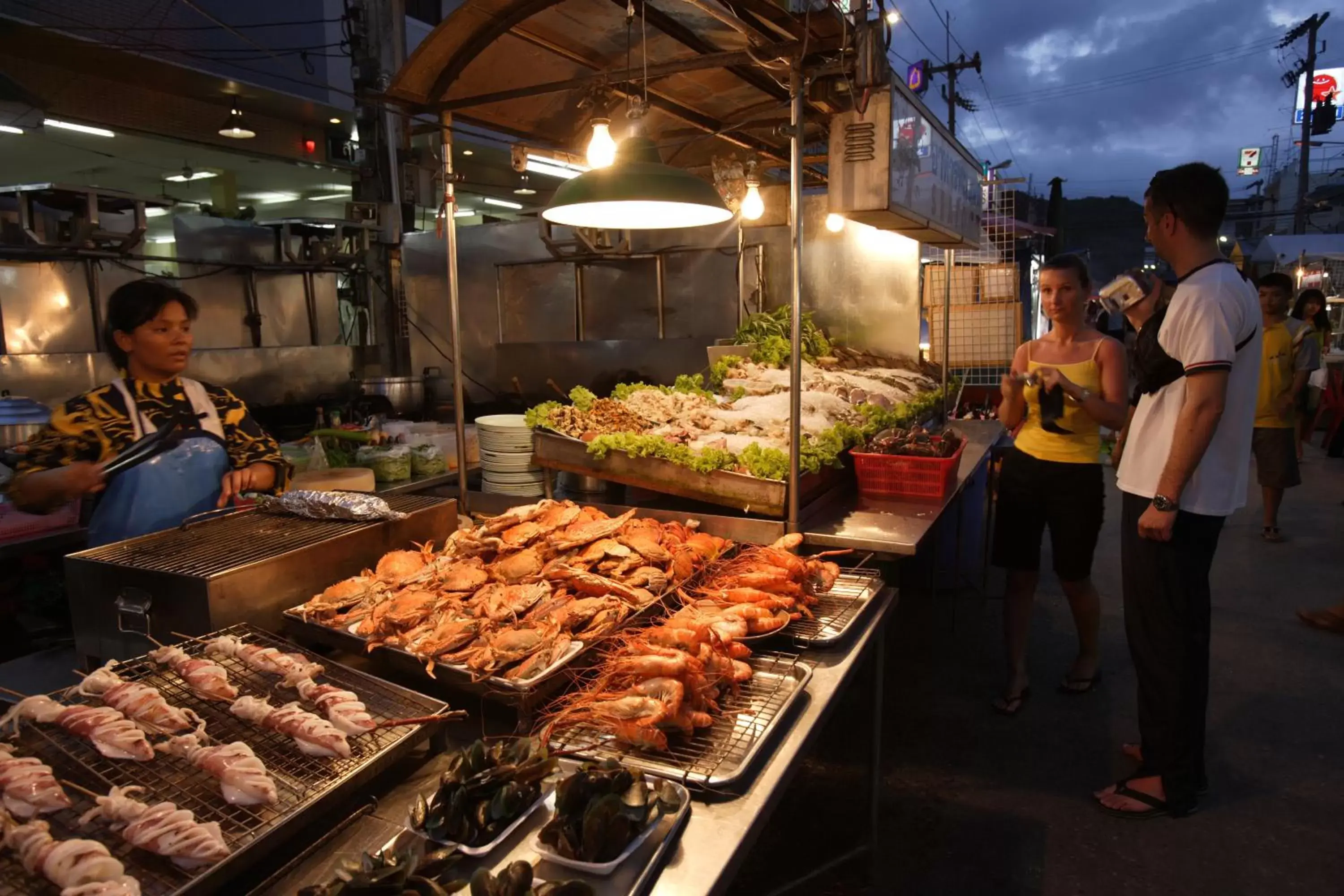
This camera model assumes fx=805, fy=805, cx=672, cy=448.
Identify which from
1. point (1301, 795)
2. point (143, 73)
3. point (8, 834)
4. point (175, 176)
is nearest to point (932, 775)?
point (1301, 795)

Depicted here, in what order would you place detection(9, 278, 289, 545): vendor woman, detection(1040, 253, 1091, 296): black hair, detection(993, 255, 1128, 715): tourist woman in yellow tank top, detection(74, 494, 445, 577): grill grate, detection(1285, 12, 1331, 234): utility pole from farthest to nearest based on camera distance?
detection(1285, 12, 1331, 234): utility pole < detection(1040, 253, 1091, 296): black hair < detection(993, 255, 1128, 715): tourist woman in yellow tank top < detection(9, 278, 289, 545): vendor woman < detection(74, 494, 445, 577): grill grate

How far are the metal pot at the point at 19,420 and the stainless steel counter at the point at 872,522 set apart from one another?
15.4 feet

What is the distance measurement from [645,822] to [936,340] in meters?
8.10

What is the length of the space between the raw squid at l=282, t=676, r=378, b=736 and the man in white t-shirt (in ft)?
10.7

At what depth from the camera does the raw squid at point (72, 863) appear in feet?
4.89

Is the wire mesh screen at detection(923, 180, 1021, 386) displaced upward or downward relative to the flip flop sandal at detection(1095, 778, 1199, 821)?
upward

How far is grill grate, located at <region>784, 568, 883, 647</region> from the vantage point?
9.28 ft

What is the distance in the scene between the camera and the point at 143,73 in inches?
448

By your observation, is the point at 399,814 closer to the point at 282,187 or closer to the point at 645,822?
the point at 645,822

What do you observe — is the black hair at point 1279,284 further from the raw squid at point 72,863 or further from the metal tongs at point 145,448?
the raw squid at point 72,863

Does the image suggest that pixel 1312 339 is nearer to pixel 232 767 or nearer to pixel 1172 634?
pixel 1172 634

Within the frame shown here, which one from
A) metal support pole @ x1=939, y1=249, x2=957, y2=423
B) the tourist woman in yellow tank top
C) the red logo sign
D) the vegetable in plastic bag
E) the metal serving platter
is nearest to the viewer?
the metal serving platter

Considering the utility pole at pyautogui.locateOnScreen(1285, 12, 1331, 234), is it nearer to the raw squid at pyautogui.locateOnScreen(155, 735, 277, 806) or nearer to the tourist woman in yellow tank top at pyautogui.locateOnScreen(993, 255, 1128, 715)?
the tourist woman in yellow tank top at pyautogui.locateOnScreen(993, 255, 1128, 715)

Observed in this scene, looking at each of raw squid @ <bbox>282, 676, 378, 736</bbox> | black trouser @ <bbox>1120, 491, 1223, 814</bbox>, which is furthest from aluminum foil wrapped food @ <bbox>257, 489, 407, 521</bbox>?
black trouser @ <bbox>1120, 491, 1223, 814</bbox>
